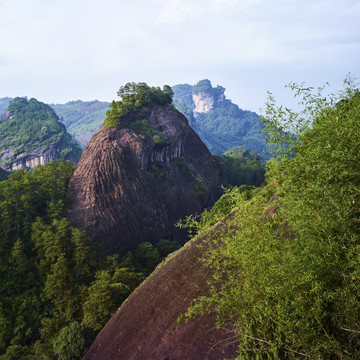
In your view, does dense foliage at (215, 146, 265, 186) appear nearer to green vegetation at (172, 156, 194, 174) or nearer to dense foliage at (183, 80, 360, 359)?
green vegetation at (172, 156, 194, 174)

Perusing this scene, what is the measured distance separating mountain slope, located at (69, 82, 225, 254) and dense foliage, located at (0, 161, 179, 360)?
2.64 m

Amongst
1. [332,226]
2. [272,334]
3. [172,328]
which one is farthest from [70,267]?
[332,226]

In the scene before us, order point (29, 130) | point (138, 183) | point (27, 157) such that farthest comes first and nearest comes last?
point (29, 130), point (27, 157), point (138, 183)

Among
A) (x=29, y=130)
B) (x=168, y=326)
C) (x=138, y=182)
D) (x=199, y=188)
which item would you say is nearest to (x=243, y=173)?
(x=199, y=188)

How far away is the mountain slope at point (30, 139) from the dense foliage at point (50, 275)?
5376 cm

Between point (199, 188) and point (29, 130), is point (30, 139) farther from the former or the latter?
point (199, 188)

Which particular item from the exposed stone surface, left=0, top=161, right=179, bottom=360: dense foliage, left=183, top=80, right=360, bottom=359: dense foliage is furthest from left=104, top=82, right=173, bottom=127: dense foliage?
the exposed stone surface

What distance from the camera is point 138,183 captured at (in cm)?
4038

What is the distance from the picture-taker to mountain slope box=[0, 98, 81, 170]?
83938 millimetres

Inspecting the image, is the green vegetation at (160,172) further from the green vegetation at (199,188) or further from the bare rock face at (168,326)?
the bare rock face at (168,326)

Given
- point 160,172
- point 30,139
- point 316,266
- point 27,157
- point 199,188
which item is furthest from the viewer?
point 30,139

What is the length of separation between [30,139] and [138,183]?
204ft

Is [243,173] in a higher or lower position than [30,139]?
lower

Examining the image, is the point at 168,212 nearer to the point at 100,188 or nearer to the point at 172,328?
the point at 100,188
